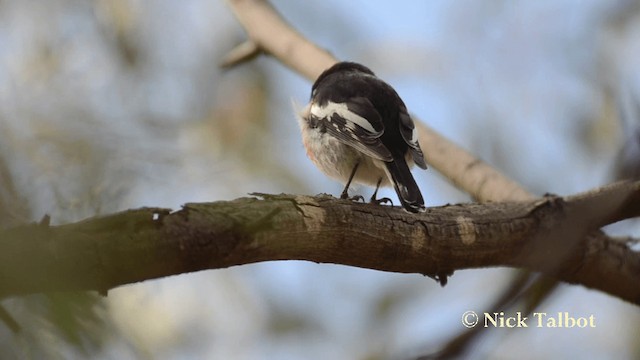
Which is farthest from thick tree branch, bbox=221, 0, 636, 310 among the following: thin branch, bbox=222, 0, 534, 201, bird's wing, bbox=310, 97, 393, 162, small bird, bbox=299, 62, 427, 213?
bird's wing, bbox=310, 97, 393, 162

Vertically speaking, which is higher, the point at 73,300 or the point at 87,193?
the point at 87,193

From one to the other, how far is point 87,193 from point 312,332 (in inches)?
71.9

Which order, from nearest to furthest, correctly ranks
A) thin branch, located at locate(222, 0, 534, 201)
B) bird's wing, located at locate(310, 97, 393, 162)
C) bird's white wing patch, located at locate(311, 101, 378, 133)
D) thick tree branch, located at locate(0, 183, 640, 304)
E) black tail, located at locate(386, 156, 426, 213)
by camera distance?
thick tree branch, located at locate(0, 183, 640, 304), black tail, located at locate(386, 156, 426, 213), bird's wing, located at locate(310, 97, 393, 162), bird's white wing patch, located at locate(311, 101, 378, 133), thin branch, located at locate(222, 0, 534, 201)

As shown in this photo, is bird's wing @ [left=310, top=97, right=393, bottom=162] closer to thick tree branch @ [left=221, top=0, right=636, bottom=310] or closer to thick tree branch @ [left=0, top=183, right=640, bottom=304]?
thick tree branch @ [left=0, top=183, right=640, bottom=304]

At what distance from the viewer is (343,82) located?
432cm

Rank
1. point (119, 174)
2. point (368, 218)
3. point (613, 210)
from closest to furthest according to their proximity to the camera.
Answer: point (119, 174) → point (368, 218) → point (613, 210)

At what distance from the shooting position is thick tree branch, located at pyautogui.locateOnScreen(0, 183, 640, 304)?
1.66 m

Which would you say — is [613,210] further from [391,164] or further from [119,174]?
[119,174]

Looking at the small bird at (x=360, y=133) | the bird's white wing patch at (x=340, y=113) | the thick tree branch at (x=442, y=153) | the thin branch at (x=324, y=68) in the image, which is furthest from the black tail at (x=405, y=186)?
the thin branch at (x=324, y=68)

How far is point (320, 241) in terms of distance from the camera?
2.66 metres

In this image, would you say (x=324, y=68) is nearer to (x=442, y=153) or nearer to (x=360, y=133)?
(x=442, y=153)

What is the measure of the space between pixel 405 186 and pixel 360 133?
18.8 inches

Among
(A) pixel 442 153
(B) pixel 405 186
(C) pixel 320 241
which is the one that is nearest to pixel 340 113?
(B) pixel 405 186

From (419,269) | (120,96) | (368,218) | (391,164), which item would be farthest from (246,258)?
(391,164)
